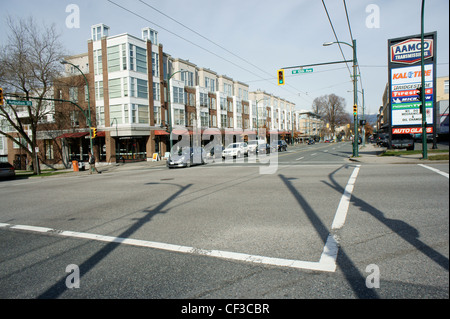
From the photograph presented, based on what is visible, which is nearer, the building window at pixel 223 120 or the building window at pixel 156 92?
→ the building window at pixel 156 92

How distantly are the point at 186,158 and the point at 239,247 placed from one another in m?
18.5

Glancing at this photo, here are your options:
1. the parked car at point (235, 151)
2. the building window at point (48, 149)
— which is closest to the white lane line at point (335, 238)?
the parked car at point (235, 151)

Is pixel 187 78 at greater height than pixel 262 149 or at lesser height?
greater

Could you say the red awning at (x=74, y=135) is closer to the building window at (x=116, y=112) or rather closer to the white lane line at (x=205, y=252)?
the building window at (x=116, y=112)

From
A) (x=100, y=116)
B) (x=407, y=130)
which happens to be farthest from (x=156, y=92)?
(x=407, y=130)

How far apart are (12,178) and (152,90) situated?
18.7 metres

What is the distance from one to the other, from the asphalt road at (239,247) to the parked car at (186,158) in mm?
13524

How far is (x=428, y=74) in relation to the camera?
1775 centimetres

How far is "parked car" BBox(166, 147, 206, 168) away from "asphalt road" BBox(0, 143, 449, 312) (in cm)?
1352

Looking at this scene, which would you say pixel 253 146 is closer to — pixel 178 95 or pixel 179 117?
pixel 179 117

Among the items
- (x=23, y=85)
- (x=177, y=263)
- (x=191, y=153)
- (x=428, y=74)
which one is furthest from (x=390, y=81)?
(x=23, y=85)

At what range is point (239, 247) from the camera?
4.72 m

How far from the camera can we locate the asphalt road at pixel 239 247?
3.33 meters

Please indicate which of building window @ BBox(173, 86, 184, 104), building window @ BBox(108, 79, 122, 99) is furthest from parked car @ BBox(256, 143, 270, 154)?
building window @ BBox(108, 79, 122, 99)
